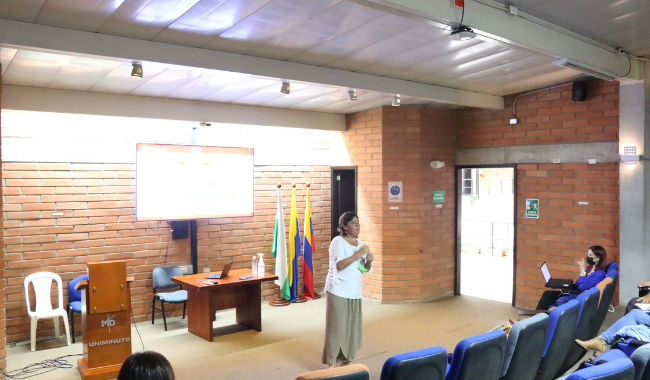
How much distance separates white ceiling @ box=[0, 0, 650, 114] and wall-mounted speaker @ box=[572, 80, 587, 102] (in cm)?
25

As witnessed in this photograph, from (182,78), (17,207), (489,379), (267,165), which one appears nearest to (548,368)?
(489,379)

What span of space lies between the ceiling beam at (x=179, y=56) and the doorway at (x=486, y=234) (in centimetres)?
303

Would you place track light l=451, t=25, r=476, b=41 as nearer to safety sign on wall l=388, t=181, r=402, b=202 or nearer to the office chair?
safety sign on wall l=388, t=181, r=402, b=202

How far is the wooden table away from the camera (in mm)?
5520

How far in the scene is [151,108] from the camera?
5.75m

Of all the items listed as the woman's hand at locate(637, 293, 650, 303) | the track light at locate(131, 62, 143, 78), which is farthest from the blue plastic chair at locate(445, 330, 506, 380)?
the track light at locate(131, 62, 143, 78)

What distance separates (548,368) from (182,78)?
4.19 m

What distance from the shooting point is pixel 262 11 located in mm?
3258

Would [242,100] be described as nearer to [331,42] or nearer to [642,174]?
[331,42]

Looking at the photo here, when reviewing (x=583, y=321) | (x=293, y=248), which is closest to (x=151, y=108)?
(x=293, y=248)

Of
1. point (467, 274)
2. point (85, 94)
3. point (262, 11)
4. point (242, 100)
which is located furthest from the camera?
point (467, 274)

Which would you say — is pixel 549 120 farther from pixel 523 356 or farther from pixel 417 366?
pixel 417 366

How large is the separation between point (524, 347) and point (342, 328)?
1570mm

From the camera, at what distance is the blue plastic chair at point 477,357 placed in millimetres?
2732
